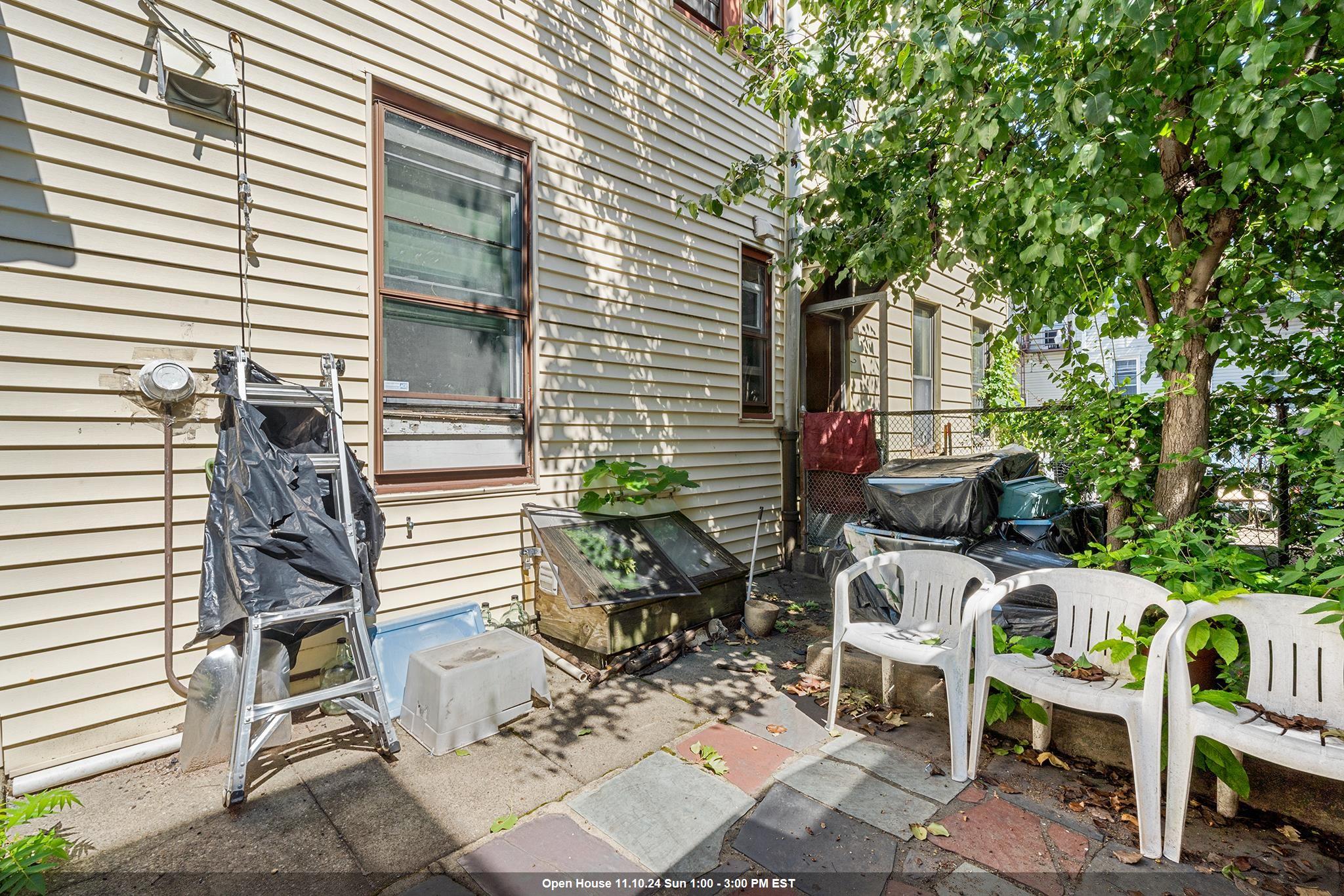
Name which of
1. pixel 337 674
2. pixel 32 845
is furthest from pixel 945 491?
pixel 32 845

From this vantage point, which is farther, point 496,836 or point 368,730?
point 368,730

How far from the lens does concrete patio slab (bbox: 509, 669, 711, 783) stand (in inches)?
111

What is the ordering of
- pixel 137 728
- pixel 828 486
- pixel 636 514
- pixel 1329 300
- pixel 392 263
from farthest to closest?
pixel 828 486 < pixel 636 514 < pixel 392 263 < pixel 137 728 < pixel 1329 300

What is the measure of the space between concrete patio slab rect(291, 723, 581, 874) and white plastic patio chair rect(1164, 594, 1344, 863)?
232 centimetres

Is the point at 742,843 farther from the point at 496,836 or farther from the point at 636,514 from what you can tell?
the point at 636,514

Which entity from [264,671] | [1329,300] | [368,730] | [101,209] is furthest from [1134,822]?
[101,209]

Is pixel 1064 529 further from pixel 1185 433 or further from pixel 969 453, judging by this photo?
pixel 969 453

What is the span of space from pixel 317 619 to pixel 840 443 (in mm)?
4851

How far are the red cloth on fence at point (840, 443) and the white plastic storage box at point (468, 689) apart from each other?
3910 mm

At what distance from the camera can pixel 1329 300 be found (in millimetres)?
2545

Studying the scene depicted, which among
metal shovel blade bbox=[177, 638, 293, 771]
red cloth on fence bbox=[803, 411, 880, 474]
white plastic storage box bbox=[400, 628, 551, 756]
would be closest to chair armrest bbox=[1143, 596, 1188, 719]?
white plastic storage box bbox=[400, 628, 551, 756]

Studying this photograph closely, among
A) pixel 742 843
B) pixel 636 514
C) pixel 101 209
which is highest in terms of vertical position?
pixel 101 209

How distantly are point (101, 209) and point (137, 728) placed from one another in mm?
2350

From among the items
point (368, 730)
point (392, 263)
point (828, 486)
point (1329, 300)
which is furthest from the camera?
point (828, 486)
